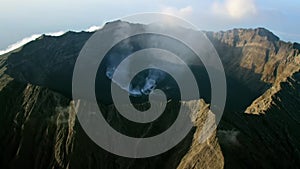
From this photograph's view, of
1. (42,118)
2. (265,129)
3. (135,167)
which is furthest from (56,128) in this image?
(265,129)

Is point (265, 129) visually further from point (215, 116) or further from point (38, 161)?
point (38, 161)

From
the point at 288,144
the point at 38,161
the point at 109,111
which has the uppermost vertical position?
the point at 109,111

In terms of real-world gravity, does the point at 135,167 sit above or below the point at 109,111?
below

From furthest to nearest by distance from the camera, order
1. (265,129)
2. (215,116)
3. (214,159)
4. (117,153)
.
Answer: (265,129) → (117,153) → (215,116) → (214,159)

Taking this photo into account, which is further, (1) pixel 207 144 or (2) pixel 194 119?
(2) pixel 194 119

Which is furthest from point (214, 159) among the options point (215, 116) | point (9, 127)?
point (9, 127)

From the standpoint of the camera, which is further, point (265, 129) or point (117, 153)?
point (265, 129)

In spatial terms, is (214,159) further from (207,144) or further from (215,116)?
(215,116)

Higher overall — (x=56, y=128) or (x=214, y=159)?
(x=56, y=128)

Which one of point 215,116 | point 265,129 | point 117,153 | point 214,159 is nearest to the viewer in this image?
point 214,159
